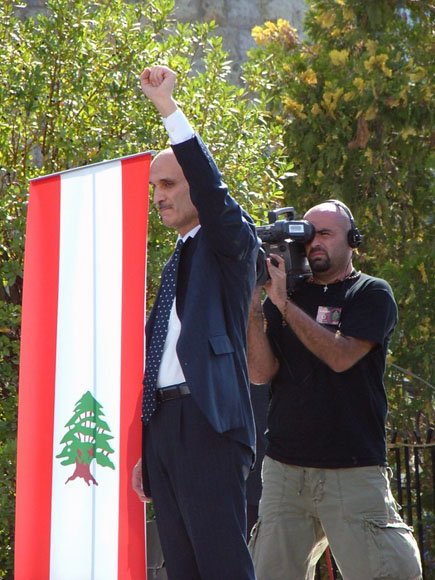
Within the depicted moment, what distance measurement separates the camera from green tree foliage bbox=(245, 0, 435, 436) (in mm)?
6910

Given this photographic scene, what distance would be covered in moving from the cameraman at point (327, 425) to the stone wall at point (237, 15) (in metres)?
6.45

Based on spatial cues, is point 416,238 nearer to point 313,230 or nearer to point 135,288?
point 313,230

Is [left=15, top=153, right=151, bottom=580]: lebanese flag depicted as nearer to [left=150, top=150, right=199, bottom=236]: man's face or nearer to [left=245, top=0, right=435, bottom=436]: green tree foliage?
[left=150, top=150, right=199, bottom=236]: man's face

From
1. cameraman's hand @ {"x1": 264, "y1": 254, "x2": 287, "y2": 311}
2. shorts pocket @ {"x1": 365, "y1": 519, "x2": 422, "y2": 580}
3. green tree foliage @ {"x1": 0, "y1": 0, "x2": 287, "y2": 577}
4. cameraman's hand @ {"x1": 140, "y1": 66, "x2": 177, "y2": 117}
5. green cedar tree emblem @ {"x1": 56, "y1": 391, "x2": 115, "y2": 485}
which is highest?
green tree foliage @ {"x1": 0, "y1": 0, "x2": 287, "y2": 577}

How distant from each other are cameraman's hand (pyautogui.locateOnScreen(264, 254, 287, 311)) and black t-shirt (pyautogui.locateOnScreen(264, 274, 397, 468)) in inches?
5.8

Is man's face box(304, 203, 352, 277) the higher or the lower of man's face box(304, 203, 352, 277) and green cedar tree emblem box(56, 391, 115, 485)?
the higher

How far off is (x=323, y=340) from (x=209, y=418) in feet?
3.31

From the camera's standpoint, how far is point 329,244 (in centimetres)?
366

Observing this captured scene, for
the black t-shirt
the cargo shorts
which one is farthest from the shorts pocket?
the black t-shirt

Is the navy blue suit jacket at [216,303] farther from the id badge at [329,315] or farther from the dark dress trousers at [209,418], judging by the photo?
the id badge at [329,315]

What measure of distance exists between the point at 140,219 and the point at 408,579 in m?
1.50

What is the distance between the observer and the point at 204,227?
8.55 ft

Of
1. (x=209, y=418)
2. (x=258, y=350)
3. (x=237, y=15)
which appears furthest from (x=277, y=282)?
(x=237, y=15)

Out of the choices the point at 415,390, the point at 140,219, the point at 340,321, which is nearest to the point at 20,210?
the point at 140,219
